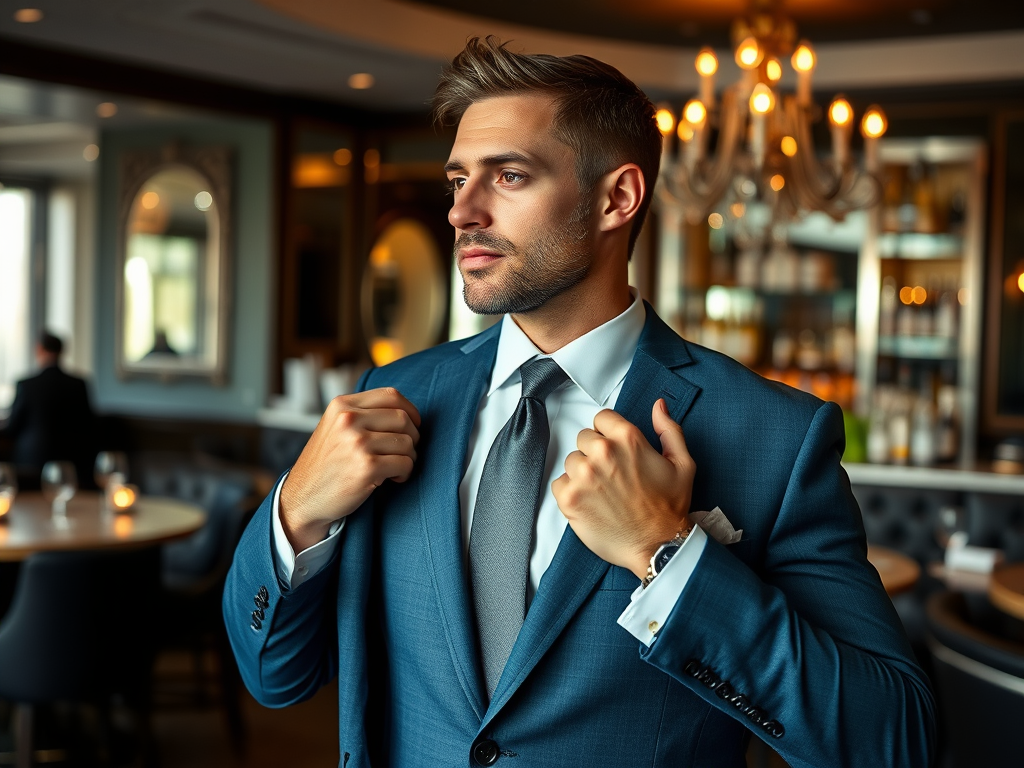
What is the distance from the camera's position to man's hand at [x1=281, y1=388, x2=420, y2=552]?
1211 millimetres

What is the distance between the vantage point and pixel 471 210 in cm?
124

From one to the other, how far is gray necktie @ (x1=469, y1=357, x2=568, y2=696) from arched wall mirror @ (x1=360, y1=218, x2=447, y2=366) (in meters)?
6.85

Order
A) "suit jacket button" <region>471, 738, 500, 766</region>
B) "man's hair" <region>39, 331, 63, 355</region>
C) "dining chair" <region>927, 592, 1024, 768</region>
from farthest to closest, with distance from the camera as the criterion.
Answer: "man's hair" <region>39, 331, 63, 355</region>
"dining chair" <region>927, 592, 1024, 768</region>
"suit jacket button" <region>471, 738, 500, 766</region>

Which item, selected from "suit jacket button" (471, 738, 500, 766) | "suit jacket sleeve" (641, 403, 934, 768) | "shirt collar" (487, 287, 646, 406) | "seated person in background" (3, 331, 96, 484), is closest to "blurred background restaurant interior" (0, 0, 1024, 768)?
"seated person in background" (3, 331, 96, 484)

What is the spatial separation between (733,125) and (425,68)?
2.70m

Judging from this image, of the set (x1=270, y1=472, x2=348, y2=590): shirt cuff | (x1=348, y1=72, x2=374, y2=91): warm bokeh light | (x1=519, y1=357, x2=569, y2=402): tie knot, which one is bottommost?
(x1=270, y1=472, x2=348, y2=590): shirt cuff

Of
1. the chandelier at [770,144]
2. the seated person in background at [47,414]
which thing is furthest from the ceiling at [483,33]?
the seated person in background at [47,414]

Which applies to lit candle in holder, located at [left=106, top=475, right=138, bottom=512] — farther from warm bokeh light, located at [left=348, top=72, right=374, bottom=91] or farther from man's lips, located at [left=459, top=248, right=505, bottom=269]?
man's lips, located at [left=459, top=248, right=505, bottom=269]

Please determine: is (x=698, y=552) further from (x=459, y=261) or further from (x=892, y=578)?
(x=892, y=578)

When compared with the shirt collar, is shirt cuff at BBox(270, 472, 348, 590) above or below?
below

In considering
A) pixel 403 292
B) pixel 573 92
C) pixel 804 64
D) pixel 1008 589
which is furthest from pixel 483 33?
pixel 573 92

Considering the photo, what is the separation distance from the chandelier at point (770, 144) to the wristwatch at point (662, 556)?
10.8 ft

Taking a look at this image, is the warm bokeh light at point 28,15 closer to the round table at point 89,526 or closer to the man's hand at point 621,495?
the round table at point 89,526

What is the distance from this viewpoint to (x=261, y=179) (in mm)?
7738
